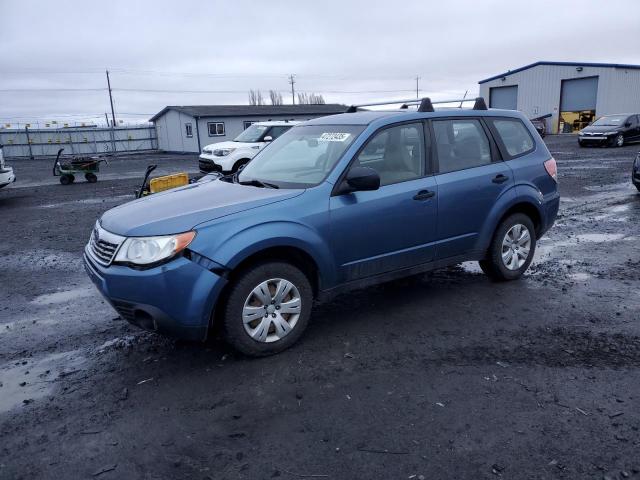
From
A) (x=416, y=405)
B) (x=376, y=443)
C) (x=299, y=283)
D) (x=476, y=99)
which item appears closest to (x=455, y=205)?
(x=476, y=99)

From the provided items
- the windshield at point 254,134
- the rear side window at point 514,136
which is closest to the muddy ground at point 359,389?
the rear side window at point 514,136

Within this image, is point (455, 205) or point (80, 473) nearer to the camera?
point (80, 473)

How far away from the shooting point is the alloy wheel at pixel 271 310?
13.0 feet

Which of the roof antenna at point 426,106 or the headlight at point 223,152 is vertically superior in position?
the roof antenna at point 426,106

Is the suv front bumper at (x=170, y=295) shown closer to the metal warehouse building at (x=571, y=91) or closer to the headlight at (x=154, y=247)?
the headlight at (x=154, y=247)

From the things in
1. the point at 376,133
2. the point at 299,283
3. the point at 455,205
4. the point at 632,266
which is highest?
the point at 376,133

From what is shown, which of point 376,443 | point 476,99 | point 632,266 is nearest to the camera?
point 376,443

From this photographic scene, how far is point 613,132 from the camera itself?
84.5 ft

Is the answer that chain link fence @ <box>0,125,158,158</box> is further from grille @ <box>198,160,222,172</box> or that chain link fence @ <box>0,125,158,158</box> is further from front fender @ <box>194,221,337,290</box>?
front fender @ <box>194,221,337,290</box>

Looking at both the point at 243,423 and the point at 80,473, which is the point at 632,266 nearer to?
the point at 243,423

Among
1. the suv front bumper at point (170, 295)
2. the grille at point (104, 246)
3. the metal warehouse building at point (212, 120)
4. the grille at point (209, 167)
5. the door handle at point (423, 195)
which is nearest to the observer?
the suv front bumper at point (170, 295)

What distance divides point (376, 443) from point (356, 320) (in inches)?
74.4

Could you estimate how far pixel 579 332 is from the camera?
4.48 m

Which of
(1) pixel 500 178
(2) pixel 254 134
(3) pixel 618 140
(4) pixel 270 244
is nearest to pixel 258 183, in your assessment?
(4) pixel 270 244
